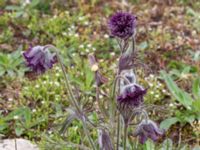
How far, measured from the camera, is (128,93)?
2.37 meters

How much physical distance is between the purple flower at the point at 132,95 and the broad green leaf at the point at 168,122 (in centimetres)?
113

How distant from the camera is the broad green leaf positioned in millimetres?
3510

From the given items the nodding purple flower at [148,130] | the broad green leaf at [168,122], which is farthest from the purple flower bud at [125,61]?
the broad green leaf at [168,122]

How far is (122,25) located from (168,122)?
1.26m

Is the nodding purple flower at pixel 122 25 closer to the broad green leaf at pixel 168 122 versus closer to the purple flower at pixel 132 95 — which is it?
the purple flower at pixel 132 95

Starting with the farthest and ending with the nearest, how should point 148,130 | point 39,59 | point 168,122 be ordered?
point 168,122
point 148,130
point 39,59


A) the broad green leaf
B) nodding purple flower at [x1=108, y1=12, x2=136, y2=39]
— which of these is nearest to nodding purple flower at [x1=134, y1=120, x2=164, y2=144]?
nodding purple flower at [x1=108, y1=12, x2=136, y2=39]

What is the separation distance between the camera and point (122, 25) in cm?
245

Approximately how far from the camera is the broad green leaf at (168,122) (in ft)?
11.5

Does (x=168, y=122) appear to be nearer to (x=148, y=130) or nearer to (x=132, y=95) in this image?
(x=148, y=130)

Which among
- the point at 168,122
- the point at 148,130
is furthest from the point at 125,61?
the point at 168,122

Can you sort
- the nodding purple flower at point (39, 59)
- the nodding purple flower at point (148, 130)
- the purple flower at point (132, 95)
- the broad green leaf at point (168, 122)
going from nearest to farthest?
the purple flower at point (132, 95) → the nodding purple flower at point (39, 59) → the nodding purple flower at point (148, 130) → the broad green leaf at point (168, 122)

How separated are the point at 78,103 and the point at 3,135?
94 centimetres

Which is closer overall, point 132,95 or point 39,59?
point 132,95
